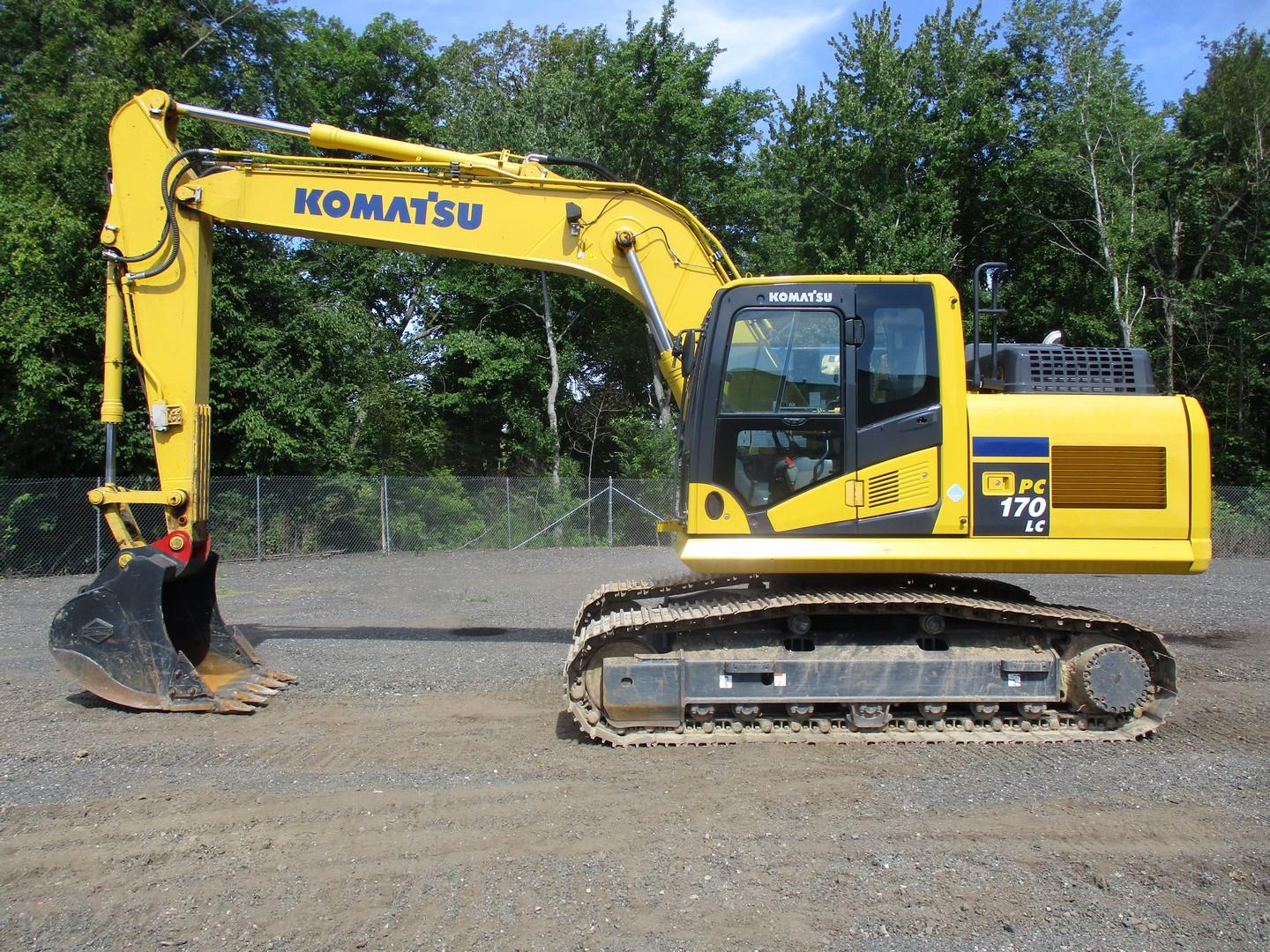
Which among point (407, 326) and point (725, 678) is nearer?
point (725, 678)

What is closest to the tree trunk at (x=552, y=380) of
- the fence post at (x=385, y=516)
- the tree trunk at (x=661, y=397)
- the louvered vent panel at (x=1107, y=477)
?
the tree trunk at (x=661, y=397)

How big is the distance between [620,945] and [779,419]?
3.42 metres

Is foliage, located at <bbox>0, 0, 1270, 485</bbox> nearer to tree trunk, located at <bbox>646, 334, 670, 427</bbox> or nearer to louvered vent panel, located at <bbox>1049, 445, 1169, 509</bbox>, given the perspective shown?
tree trunk, located at <bbox>646, 334, 670, 427</bbox>

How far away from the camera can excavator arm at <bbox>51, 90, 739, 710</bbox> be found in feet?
23.3

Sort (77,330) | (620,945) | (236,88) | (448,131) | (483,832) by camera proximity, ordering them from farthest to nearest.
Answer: (448,131) → (236,88) → (77,330) → (483,832) → (620,945)

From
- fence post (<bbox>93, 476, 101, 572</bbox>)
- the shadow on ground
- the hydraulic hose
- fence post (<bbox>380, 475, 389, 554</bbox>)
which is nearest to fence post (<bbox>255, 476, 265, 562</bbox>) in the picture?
fence post (<bbox>380, 475, 389, 554</bbox>)

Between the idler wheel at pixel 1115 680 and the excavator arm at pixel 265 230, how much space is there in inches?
135

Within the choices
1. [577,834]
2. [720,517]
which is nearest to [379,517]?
[720,517]

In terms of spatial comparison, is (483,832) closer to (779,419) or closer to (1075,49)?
(779,419)

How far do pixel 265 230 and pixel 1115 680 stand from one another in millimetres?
7198

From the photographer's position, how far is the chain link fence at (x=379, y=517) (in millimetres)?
17641

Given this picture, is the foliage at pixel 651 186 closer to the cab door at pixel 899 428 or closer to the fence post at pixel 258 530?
the fence post at pixel 258 530

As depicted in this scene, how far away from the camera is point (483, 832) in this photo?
4695 millimetres

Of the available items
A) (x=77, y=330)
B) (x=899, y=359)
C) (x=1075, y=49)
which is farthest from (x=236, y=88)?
(x=899, y=359)
